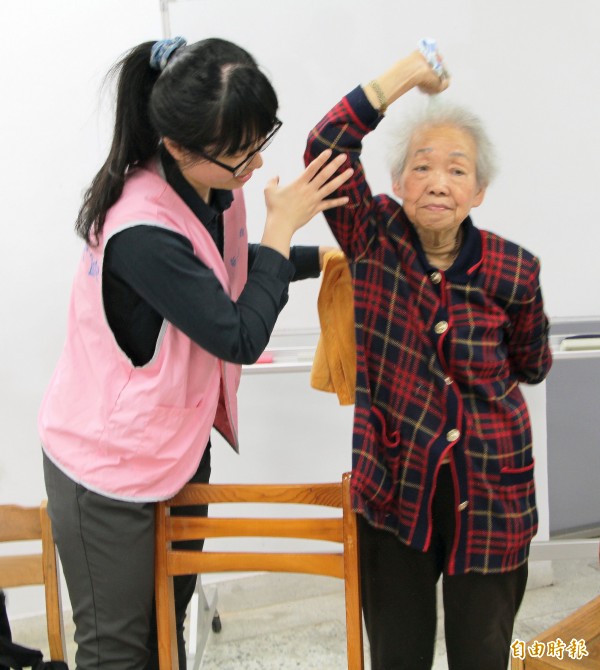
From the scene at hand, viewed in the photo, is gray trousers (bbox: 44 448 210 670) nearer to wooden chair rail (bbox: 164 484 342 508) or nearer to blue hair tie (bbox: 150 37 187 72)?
wooden chair rail (bbox: 164 484 342 508)

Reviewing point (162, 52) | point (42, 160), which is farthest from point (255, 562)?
point (42, 160)

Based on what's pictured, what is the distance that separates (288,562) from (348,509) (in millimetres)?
147

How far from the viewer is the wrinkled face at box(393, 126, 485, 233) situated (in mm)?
1171

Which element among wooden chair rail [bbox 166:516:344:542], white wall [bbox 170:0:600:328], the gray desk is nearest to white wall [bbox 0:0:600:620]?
white wall [bbox 170:0:600:328]

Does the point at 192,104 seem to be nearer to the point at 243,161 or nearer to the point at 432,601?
the point at 243,161

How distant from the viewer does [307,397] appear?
2330 millimetres

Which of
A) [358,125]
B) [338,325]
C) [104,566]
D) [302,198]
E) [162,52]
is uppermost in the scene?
[162,52]

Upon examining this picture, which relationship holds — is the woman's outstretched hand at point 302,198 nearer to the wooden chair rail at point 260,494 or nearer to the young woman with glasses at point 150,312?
the young woman with glasses at point 150,312

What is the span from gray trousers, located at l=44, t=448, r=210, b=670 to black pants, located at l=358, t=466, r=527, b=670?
39 centimetres

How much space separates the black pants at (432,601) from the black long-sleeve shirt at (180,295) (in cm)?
42

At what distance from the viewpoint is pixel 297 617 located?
7.80 feet

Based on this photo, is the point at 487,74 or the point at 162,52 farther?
the point at 487,74

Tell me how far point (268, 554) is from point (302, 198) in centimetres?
61

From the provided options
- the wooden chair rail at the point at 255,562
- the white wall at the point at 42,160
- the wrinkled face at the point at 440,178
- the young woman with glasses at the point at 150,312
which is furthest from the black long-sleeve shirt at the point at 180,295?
the white wall at the point at 42,160
